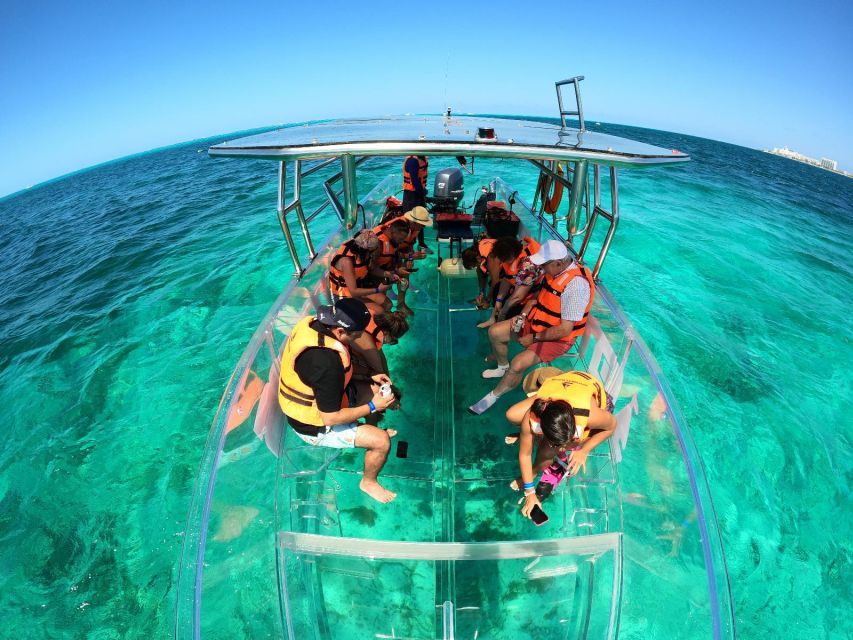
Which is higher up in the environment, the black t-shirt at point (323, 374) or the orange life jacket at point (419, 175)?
the orange life jacket at point (419, 175)

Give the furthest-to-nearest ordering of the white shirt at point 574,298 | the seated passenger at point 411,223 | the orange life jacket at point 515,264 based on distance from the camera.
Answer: the seated passenger at point 411,223, the orange life jacket at point 515,264, the white shirt at point 574,298

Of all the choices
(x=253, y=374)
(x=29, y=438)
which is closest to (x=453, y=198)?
(x=253, y=374)

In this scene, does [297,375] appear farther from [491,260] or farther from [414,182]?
[414,182]

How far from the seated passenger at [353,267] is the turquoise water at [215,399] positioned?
1997 mm

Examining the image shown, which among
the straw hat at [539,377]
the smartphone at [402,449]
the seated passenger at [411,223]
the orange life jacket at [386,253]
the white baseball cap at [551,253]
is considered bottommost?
the smartphone at [402,449]

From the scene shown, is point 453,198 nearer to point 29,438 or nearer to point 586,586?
point 586,586

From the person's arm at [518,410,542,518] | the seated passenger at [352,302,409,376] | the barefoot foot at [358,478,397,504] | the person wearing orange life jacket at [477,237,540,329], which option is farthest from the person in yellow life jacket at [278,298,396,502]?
the person wearing orange life jacket at [477,237,540,329]

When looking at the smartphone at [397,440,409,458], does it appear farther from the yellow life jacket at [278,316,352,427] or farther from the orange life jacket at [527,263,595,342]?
the orange life jacket at [527,263,595,342]

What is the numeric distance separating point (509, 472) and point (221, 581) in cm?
168

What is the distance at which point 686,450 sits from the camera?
1853mm

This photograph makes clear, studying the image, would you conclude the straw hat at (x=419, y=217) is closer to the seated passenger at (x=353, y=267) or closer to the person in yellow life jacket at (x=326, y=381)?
the seated passenger at (x=353, y=267)

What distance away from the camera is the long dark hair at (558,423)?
1777 mm

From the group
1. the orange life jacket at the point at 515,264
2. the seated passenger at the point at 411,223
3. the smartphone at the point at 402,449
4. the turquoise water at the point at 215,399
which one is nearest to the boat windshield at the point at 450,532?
the smartphone at the point at 402,449

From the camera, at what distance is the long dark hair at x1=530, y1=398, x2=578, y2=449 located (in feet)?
5.83
